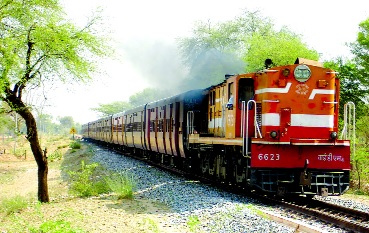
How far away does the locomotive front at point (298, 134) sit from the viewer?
1067 cm

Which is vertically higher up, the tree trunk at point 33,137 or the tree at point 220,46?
the tree at point 220,46

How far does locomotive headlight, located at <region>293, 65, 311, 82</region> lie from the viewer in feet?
36.4

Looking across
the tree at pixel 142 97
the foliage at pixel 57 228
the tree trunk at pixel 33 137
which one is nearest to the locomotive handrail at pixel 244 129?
the foliage at pixel 57 228

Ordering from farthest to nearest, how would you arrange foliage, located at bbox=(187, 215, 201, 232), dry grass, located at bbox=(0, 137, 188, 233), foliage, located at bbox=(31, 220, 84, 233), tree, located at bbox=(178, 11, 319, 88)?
tree, located at bbox=(178, 11, 319, 88), dry grass, located at bbox=(0, 137, 188, 233), foliage, located at bbox=(187, 215, 201, 232), foliage, located at bbox=(31, 220, 84, 233)

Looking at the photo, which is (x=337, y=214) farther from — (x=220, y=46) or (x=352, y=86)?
(x=220, y=46)

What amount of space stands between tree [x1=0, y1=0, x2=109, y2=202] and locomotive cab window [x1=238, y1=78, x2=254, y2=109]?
4.10 m

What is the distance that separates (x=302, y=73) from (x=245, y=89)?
1.56 meters

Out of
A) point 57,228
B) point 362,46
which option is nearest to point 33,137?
point 57,228

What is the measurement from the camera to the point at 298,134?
1103 cm

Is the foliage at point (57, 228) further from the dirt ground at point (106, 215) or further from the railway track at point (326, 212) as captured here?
the railway track at point (326, 212)

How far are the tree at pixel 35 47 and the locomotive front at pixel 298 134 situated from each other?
4770 millimetres

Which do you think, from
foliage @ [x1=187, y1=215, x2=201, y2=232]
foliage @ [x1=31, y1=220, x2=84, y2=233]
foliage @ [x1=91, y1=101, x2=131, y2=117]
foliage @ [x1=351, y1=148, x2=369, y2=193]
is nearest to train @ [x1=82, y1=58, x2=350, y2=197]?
foliage @ [x1=187, y1=215, x2=201, y2=232]

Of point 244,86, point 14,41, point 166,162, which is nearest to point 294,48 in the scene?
point 166,162

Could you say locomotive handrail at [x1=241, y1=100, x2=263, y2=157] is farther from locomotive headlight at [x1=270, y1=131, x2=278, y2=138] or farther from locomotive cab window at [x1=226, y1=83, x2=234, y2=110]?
locomotive cab window at [x1=226, y1=83, x2=234, y2=110]
